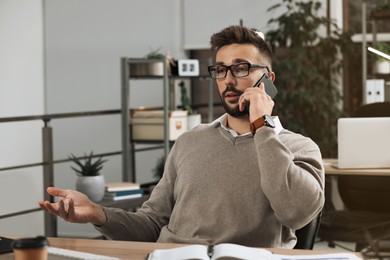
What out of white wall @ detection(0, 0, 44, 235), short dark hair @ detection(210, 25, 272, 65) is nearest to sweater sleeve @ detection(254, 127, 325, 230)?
short dark hair @ detection(210, 25, 272, 65)

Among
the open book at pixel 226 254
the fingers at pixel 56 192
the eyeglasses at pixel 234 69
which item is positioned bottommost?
the open book at pixel 226 254

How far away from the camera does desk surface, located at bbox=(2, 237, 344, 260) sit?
179cm

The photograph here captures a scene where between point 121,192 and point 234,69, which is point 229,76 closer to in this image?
point 234,69

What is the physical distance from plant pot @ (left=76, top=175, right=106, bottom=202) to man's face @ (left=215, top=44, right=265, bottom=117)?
8.15 ft

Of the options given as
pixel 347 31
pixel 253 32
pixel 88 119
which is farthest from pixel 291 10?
pixel 253 32

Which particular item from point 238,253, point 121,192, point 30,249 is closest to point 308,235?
point 238,253

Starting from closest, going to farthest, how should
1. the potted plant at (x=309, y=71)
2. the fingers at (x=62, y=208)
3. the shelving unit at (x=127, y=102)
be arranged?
the fingers at (x=62, y=208) → the shelving unit at (x=127, y=102) → the potted plant at (x=309, y=71)

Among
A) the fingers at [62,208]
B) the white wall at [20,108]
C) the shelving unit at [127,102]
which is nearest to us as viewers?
the fingers at [62,208]

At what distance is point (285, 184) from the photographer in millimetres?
2020

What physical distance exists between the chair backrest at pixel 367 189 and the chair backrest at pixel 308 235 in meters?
2.22

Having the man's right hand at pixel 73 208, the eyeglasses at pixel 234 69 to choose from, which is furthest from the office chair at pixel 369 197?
the man's right hand at pixel 73 208

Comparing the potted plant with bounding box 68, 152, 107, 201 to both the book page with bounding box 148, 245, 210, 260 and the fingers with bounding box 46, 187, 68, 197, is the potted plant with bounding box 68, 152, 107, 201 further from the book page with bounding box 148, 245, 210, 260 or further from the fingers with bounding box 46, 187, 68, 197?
the book page with bounding box 148, 245, 210, 260

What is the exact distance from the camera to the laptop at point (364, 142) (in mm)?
3660

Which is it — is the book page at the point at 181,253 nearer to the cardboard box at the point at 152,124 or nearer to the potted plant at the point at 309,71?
the cardboard box at the point at 152,124
